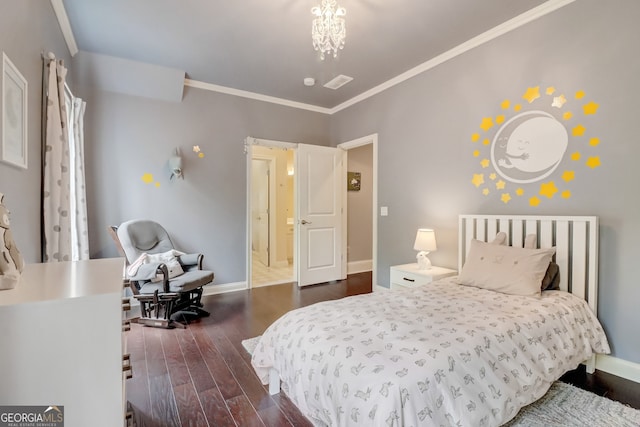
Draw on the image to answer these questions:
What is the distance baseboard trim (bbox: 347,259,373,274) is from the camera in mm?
5281

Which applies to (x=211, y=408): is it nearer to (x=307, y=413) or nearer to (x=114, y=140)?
(x=307, y=413)

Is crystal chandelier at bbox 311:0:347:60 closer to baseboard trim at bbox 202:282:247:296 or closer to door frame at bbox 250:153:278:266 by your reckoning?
baseboard trim at bbox 202:282:247:296

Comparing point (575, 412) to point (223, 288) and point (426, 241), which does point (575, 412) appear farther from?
point (223, 288)

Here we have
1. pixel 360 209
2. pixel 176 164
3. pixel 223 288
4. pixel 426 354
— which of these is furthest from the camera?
pixel 360 209

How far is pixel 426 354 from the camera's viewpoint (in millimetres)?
1259

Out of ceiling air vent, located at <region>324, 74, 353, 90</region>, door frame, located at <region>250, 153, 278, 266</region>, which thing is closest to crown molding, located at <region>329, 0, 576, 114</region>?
ceiling air vent, located at <region>324, 74, 353, 90</region>

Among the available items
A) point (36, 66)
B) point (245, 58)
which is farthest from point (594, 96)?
point (36, 66)

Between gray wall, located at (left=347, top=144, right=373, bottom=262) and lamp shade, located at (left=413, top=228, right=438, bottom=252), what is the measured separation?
2201 mm

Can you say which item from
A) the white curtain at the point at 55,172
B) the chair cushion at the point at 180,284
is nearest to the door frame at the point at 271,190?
the chair cushion at the point at 180,284

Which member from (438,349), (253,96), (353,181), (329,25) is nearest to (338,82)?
(253,96)

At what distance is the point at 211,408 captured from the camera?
1.74 metres

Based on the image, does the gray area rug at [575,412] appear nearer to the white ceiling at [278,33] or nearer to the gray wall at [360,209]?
the white ceiling at [278,33]

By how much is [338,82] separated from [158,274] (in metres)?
3.01

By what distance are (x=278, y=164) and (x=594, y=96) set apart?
477 cm
